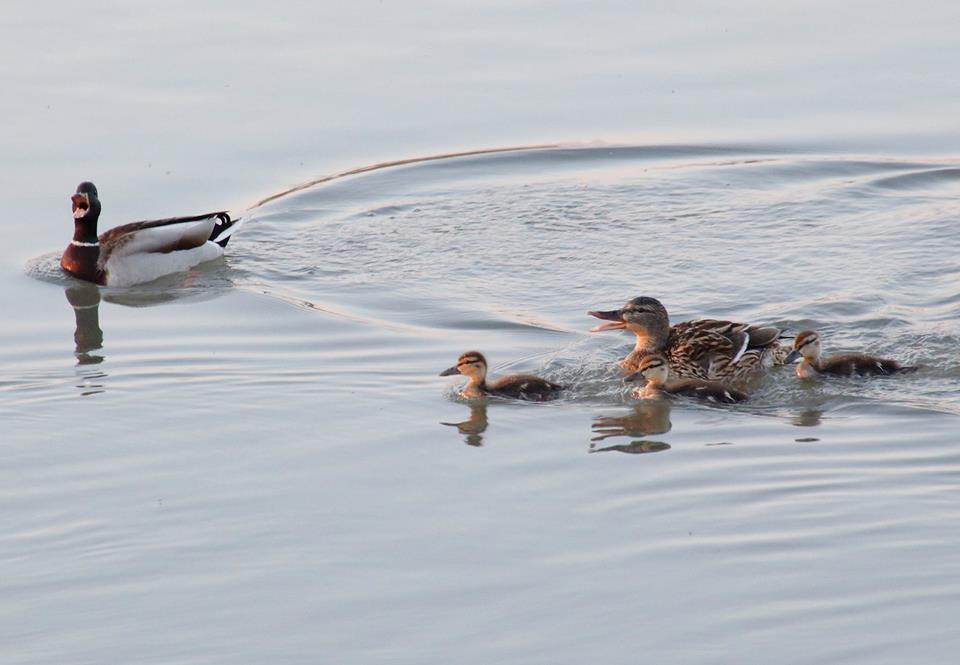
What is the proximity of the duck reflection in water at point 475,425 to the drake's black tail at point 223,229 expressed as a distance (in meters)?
3.51

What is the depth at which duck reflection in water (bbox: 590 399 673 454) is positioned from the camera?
835cm

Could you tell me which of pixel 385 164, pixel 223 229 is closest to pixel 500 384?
pixel 223 229

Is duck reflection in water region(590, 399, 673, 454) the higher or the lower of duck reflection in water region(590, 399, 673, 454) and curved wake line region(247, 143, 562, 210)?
the lower

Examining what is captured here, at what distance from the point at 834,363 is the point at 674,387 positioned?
0.91 meters

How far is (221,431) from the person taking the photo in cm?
858

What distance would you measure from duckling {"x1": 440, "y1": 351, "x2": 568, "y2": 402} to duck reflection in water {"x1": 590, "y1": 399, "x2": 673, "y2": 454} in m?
0.35

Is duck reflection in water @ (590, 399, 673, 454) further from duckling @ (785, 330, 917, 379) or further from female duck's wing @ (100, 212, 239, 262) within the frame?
female duck's wing @ (100, 212, 239, 262)

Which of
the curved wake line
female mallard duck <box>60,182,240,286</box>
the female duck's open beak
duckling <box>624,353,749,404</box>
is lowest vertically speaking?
duckling <box>624,353,749,404</box>

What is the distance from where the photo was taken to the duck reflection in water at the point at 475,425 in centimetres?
847

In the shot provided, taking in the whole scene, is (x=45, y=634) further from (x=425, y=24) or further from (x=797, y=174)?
(x=425, y=24)

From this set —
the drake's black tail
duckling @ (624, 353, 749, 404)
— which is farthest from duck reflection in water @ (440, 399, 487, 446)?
the drake's black tail

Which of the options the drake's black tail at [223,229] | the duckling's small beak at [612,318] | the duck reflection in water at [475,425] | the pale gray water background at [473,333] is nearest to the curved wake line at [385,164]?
the pale gray water background at [473,333]

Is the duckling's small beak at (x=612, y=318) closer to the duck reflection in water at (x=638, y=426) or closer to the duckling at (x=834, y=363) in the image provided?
the duck reflection in water at (x=638, y=426)

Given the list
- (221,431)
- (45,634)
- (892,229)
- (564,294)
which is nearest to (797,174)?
(892,229)
